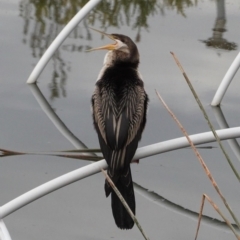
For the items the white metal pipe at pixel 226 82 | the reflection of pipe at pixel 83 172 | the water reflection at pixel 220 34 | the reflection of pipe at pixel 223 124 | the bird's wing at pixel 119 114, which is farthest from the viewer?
the water reflection at pixel 220 34

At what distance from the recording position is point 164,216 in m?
4.30

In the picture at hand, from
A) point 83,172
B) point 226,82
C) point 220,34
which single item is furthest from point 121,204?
point 220,34

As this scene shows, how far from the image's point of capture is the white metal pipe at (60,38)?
5715 mm

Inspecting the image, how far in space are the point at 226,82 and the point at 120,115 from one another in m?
2.15

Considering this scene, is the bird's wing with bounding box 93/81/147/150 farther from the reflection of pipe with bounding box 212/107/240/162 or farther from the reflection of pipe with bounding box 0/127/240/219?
the reflection of pipe with bounding box 212/107/240/162

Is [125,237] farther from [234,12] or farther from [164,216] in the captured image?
[234,12]

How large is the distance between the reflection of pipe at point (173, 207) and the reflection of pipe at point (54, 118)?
2.31 ft

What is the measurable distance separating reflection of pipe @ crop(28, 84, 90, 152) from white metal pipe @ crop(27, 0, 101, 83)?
4.4 inches

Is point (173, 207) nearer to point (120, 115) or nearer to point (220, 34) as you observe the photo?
point (120, 115)

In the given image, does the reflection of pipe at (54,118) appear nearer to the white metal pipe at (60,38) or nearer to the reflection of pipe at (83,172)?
the white metal pipe at (60,38)

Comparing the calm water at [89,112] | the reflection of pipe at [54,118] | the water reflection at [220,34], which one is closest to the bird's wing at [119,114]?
the calm water at [89,112]

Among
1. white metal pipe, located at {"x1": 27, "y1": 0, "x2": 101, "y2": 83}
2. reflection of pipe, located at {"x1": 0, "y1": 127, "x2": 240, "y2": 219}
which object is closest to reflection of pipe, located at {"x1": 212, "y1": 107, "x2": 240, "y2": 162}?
white metal pipe, located at {"x1": 27, "y1": 0, "x2": 101, "y2": 83}

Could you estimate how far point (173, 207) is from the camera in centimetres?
439

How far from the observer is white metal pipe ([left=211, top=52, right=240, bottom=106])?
5449 mm
